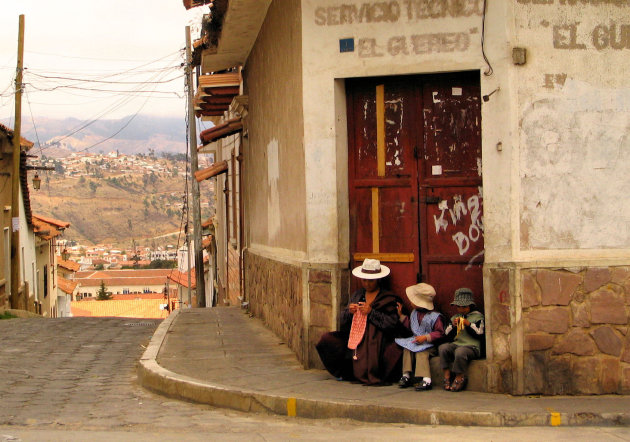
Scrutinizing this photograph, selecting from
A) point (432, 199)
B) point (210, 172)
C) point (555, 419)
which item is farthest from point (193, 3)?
point (555, 419)

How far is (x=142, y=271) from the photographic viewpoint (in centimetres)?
10488

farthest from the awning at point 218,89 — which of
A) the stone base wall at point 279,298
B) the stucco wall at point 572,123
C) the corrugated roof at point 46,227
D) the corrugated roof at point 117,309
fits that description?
the corrugated roof at point 117,309

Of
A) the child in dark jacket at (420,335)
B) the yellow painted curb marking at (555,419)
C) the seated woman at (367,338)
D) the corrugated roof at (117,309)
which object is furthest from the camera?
the corrugated roof at (117,309)

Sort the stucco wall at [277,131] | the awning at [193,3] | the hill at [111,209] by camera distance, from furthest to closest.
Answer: the hill at [111,209], the awning at [193,3], the stucco wall at [277,131]

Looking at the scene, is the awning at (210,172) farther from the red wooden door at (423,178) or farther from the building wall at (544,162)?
the building wall at (544,162)

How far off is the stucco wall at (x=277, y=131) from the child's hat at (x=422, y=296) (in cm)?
154

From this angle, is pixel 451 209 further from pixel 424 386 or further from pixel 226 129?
pixel 226 129

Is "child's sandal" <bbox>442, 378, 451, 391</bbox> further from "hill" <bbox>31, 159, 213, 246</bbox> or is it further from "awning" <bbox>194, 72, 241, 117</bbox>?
"hill" <bbox>31, 159, 213, 246</bbox>

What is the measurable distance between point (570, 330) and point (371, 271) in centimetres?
192

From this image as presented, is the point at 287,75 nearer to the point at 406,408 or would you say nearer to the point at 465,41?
the point at 465,41

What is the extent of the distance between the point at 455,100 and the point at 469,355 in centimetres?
254

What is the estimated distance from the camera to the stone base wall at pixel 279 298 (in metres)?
9.53

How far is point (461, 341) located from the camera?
309 inches

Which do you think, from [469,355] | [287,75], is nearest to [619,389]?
[469,355]
